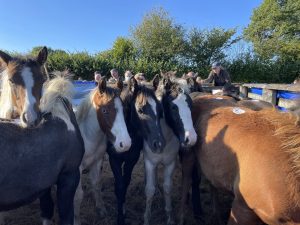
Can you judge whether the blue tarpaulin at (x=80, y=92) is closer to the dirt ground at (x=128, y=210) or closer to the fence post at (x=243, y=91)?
the dirt ground at (x=128, y=210)

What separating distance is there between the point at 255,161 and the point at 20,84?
237 cm

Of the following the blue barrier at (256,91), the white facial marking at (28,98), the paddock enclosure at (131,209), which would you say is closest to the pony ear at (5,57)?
the white facial marking at (28,98)

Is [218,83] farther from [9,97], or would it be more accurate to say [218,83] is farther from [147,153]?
[9,97]

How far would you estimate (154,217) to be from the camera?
4.18 meters

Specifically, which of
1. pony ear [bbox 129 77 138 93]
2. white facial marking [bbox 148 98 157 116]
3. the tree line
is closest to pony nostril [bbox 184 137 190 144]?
white facial marking [bbox 148 98 157 116]

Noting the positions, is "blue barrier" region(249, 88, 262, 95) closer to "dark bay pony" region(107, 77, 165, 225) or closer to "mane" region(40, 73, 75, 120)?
"dark bay pony" region(107, 77, 165, 225)

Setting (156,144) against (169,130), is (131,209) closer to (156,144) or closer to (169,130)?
(169,130)

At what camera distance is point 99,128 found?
3.78 meters

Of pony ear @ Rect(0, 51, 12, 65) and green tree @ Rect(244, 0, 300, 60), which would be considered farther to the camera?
green tree @ Rect(244, 0, 300, 60)

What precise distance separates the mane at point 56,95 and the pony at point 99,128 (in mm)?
430

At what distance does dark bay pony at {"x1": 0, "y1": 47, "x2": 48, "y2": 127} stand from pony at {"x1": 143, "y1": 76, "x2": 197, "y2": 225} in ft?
5.07

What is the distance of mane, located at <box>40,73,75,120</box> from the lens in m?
2.83

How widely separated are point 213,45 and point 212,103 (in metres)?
23.8

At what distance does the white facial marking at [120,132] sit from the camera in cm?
329
